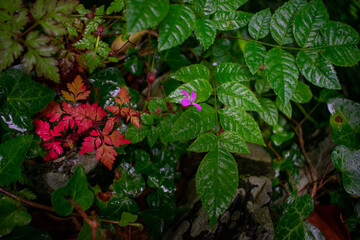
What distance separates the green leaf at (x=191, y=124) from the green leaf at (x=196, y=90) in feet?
0.21

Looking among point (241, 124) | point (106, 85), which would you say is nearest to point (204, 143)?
point (241, 124)

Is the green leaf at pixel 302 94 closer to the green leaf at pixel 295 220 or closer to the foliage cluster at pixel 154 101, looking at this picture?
the foliage cluster at pixel 154 101

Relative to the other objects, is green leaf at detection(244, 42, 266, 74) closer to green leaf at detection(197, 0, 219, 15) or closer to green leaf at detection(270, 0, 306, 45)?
green leaf at detection(270, 0, 306, 45)

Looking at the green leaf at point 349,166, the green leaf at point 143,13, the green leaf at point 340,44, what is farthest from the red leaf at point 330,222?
the green leaf at point 143,13

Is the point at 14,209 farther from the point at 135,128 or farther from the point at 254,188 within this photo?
the point at 254,188

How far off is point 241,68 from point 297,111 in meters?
1.20

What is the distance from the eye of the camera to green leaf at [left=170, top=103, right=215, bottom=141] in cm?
A: 126

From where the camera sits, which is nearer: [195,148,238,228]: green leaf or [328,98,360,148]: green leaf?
[195,148,238,228]: green leaf

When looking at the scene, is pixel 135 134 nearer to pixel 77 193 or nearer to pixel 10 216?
pixel 77 193

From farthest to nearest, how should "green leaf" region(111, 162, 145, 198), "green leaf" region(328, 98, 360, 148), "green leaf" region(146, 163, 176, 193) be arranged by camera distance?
"green leaf" region(328, 98, 360, 148) < "green leaf" region(146, 163, 176, 193) < "green leaf" region(111, 162, 145, 198)

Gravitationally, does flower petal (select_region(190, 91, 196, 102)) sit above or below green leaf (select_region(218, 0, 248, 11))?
below

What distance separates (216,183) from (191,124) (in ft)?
1.13

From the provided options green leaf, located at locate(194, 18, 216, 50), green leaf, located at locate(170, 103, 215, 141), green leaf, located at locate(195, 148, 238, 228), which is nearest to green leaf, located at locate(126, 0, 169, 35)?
green leaf, located at locate(194, 18, 216, 50)

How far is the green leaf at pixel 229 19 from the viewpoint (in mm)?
1360
